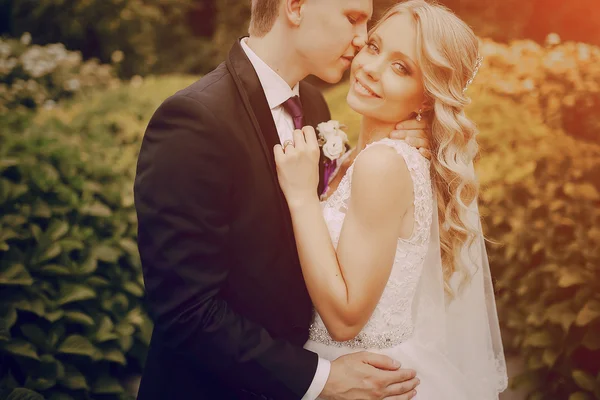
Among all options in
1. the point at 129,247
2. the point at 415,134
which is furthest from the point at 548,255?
the point at 129,247

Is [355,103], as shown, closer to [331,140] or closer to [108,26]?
[331,140]

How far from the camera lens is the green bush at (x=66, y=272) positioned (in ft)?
11.0

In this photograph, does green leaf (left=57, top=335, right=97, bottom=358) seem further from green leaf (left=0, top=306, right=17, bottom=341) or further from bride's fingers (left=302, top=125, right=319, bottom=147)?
bride's fingers (left=302, top=125, right=319, bottom=147)

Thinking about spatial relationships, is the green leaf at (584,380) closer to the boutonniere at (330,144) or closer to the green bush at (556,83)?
the green bush at (556,83)

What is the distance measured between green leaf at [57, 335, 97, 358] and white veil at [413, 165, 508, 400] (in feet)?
6.59

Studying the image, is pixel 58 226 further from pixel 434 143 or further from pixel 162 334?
pixel 434 143

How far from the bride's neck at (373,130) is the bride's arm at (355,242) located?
35 centimetres

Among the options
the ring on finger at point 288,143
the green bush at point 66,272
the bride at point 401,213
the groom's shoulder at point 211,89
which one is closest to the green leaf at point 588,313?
the bride at point 401,213

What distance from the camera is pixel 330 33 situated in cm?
237

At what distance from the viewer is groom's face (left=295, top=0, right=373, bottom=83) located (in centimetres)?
234

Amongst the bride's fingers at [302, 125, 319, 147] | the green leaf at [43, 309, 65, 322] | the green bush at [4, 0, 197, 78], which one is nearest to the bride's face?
the bride's fingers at [302, 125, 319, 147]

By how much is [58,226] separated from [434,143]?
2387 millimetres

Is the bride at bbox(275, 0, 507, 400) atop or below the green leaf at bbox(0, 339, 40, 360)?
atop

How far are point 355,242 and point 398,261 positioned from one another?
11.7 inches
